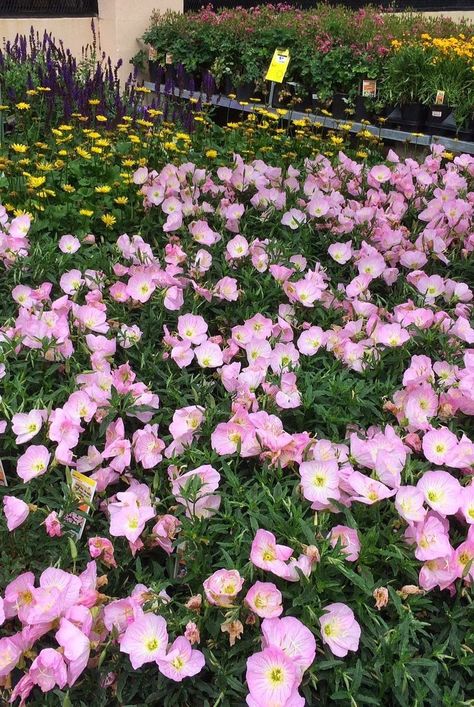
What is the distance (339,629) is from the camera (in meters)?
1.06

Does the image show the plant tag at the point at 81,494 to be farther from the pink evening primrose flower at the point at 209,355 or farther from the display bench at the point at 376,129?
the display bench at the point at 376,129

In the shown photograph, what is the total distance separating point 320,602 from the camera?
→ 109 cm

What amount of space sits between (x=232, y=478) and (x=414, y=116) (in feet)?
14.9

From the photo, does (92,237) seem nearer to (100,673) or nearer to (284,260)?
(284,260)

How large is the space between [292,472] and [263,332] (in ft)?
1.56

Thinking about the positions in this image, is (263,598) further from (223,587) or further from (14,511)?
(14,511)

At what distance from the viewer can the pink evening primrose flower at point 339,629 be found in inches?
40.8

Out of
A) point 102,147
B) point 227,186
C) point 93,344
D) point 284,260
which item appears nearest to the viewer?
point 93,344

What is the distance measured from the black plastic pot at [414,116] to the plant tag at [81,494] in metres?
4.63

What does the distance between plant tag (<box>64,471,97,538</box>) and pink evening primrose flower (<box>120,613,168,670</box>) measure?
28cm

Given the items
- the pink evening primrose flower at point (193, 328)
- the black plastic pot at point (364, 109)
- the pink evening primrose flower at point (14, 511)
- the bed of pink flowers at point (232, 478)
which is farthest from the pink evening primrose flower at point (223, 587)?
the black plastic pot at point (364, 109)

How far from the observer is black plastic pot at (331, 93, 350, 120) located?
18.5ft

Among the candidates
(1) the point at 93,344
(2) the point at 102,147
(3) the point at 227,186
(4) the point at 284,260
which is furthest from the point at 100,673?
(2) the point at 102,147

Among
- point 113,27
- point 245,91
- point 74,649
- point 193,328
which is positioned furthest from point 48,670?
point 113,27
